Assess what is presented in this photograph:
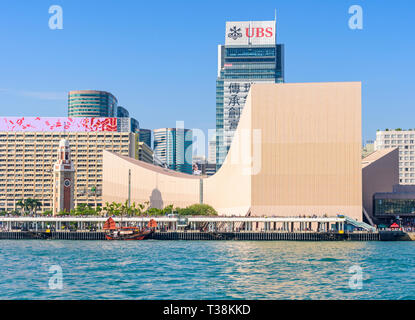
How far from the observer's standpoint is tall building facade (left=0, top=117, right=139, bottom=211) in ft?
419

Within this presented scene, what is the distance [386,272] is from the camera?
29.8 metres

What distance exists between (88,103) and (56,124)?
5498 centimetres

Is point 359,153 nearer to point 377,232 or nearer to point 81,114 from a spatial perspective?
point 377,232

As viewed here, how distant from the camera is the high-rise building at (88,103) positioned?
179m

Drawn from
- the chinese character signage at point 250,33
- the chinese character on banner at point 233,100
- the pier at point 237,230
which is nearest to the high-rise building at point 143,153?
the chinese character on banner at point 233,100

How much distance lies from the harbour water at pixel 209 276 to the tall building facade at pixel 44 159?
293 ft

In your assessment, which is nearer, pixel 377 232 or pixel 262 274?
pixel 262 274

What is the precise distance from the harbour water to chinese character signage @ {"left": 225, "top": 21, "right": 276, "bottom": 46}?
415ft

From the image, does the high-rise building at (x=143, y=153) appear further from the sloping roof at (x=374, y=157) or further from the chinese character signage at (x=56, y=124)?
the sloping roof at (x=374, y=157)

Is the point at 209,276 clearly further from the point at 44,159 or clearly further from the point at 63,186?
the point at 44,159

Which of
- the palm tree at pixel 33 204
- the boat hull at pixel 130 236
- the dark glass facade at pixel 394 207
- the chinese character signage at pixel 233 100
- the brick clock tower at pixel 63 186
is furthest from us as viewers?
the chinese character signage at pixel 233 100

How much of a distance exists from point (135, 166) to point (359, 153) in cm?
4253

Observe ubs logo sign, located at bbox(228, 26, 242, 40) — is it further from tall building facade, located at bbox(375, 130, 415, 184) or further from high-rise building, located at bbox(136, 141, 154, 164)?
tall building facade, located at bbox(375, 130, 415, 184)
